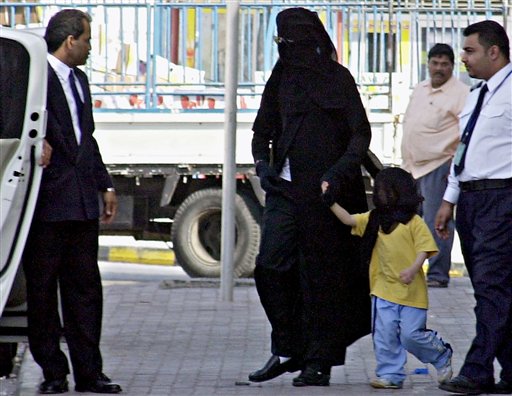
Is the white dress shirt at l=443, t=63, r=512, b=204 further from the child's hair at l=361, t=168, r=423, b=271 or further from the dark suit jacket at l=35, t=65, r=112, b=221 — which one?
the dark suit jacket at l=35, t=65, r=112, b=221

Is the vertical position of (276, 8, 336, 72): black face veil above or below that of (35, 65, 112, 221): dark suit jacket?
above

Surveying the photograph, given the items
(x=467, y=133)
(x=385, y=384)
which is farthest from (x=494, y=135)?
(x=385, y=384)

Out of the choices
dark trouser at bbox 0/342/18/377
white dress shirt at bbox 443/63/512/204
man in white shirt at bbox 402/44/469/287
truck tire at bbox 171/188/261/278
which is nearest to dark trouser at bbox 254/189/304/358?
white dress shirt at bbox 443/63/512/204

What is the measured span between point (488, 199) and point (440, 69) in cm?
412

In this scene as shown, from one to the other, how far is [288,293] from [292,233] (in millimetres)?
300

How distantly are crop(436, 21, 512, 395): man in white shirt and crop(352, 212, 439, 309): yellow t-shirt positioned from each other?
259 mm

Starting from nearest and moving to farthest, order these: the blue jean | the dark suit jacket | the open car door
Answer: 1. the open car door
2. the dark suit jacket
3. the blue jean

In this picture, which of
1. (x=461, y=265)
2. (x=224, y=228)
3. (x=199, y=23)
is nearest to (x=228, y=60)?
(x=224, y=228)

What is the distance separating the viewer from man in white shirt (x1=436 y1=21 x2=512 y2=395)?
691 cm

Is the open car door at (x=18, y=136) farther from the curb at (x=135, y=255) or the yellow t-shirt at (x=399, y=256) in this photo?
the curb at (x=135, y=255)

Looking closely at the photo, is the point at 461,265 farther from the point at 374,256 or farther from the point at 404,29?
the point at 374,256

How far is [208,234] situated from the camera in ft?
42.4

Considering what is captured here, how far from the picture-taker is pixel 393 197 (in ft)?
23.2

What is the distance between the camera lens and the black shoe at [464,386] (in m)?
6.90
